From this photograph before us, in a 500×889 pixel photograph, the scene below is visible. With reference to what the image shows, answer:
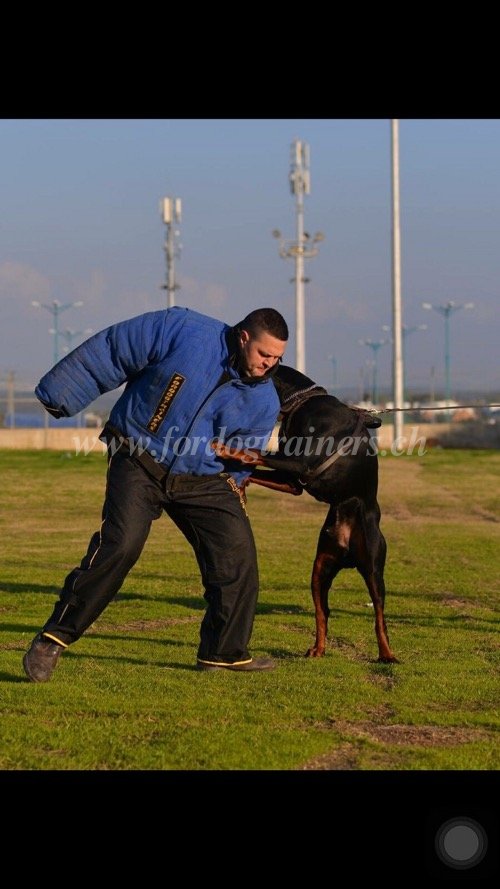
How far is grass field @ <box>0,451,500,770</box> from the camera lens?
620 cm

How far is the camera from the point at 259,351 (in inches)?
294

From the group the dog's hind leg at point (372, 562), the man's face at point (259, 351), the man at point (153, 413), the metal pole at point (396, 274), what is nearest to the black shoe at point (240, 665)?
the dog's hind leg at point (372, 562)

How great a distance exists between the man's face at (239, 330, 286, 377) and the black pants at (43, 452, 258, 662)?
0.71 metres

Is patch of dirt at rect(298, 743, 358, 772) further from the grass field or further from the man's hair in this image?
the man's hair

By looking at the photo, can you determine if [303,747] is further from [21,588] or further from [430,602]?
[21,588]

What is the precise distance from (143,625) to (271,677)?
2744 mm

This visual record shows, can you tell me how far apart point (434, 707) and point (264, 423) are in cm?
180

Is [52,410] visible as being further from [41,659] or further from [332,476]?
[332,476]

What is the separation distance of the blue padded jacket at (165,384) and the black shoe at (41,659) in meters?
1.17

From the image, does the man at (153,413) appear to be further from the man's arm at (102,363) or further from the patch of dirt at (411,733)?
the patch of dirt at (411,733)
